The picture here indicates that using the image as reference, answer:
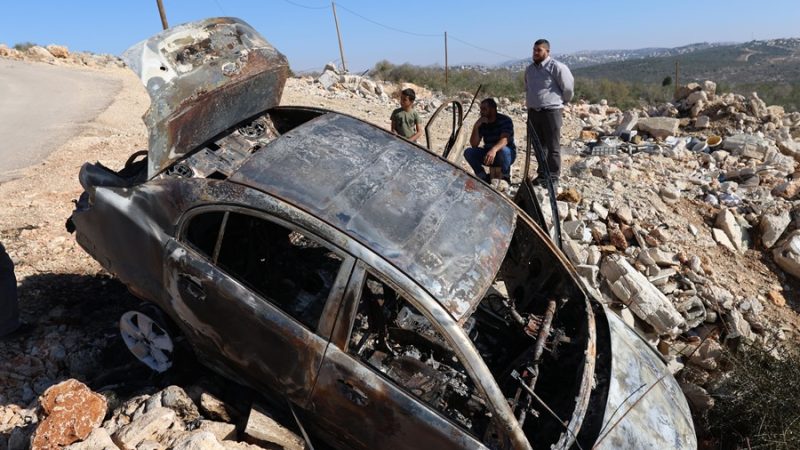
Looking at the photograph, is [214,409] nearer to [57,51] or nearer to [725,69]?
[57,51]

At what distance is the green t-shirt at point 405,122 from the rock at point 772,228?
4.43m

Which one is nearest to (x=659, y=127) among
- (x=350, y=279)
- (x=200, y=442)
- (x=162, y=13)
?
(x=350, y=279)

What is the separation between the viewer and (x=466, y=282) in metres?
2.68

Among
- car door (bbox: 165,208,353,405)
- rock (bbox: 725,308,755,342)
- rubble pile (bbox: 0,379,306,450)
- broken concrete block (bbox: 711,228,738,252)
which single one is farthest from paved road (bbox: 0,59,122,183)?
broken concrete block (bbox: 711,228,738,252)

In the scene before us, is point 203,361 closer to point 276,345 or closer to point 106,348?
point 276,345

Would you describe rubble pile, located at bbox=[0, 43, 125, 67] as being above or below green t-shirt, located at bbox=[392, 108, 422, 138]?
below

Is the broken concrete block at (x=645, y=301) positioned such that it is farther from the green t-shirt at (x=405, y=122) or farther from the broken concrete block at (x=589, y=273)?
the green t-shirt at (x=405, y=122)

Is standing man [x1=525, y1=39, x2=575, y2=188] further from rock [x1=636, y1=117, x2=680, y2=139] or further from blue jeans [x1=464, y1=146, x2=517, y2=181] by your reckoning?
rock [x1=636, y1=117, x2=680, y2=139]

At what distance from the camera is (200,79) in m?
3.73

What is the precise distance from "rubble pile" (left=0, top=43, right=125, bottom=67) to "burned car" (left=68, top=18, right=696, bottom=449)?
1993cm

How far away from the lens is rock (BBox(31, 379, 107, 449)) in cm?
288

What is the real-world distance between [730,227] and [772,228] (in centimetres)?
45

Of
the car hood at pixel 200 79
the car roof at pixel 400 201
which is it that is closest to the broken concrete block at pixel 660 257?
the car roof at pixel 400 201

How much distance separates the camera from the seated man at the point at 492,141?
5922mm
